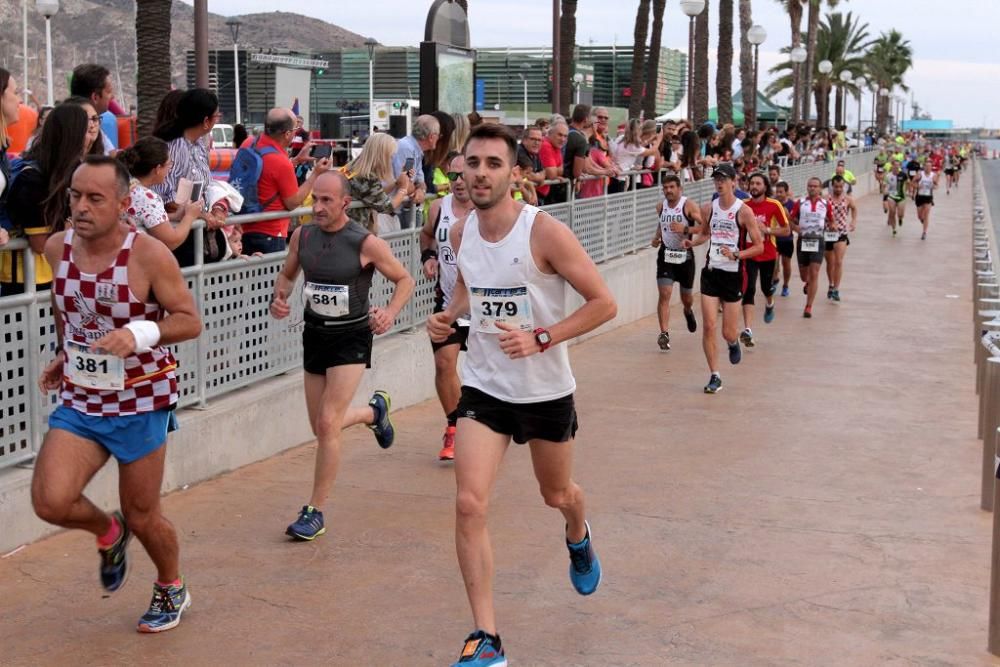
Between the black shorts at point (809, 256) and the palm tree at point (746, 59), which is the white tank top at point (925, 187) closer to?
the palm tree at point (746, 59)

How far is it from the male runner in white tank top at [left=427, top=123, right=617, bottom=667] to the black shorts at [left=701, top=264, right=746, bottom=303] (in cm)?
724

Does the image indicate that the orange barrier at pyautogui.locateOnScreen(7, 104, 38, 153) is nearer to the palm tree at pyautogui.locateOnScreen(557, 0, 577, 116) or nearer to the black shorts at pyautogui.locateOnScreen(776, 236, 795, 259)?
the black shorts at pyautogui.locateOnScreen(776, 236, 795, 259)

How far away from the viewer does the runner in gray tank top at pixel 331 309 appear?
22.6 ft

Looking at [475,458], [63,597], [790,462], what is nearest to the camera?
[475,458]

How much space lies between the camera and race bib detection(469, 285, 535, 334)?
205 inches

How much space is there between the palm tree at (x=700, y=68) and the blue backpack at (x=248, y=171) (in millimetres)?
29450

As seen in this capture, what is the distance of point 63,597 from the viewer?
5945 mm

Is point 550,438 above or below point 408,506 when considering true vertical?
above

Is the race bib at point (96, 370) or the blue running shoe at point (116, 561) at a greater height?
the race bib at point (96, 370)

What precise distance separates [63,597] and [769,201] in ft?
37.1

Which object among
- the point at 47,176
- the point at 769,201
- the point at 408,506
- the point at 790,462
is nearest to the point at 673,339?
the point at 769,201

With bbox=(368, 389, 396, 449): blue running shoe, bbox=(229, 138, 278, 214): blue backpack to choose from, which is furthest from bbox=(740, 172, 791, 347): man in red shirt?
bbox=(368, 389, 396, 449): blue running shoe

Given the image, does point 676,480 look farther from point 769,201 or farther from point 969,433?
point 769,201

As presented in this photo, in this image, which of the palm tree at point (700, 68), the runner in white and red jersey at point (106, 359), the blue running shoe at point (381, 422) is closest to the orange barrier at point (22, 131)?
the blue running shoe at point (381, 422)
